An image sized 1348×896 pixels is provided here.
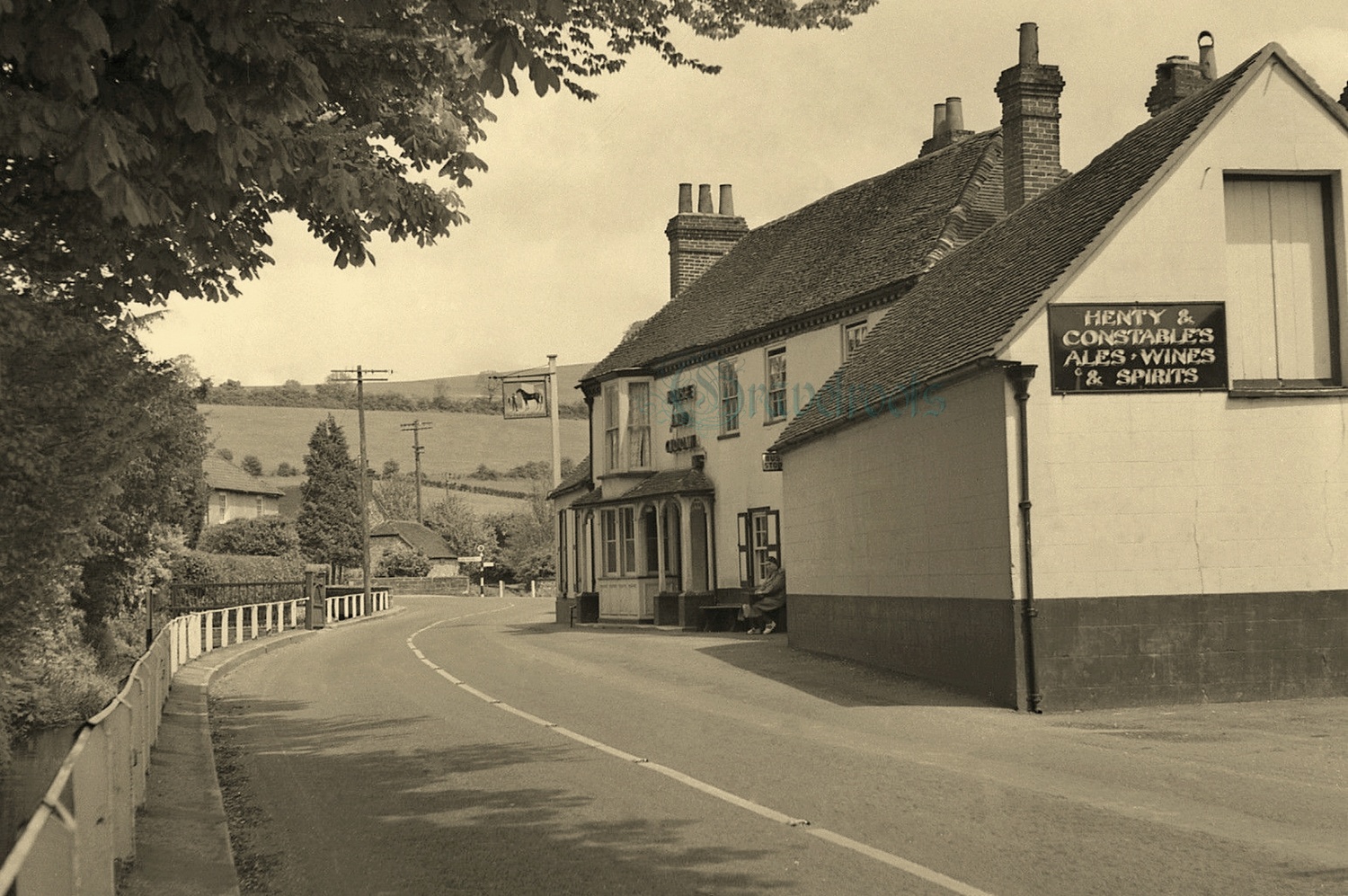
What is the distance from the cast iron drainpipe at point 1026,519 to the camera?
14828mm

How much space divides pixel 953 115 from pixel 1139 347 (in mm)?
19627

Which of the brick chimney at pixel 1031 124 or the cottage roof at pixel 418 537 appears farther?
the cottage roof at pixel 418 537

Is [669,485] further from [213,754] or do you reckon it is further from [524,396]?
[213,754]

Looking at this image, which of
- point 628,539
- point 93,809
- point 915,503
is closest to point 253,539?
point 628,539

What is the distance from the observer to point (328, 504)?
81.6 meters

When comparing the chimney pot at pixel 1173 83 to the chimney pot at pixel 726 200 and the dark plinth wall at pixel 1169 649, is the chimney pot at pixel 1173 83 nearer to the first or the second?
the dark plinth wall at pixel 1169 649

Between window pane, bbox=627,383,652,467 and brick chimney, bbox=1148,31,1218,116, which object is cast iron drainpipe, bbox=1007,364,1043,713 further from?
window pane, bbox=627,383,652,467

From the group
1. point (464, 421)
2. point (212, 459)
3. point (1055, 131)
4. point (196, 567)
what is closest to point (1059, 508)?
point (1055, 131)

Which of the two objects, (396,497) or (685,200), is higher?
(685,200)

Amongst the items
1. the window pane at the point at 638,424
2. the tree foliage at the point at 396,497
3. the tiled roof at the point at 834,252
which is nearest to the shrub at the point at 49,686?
the tiled roof at the point at 834,252

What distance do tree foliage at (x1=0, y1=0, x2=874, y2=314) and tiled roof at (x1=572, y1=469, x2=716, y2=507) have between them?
23.4 meters

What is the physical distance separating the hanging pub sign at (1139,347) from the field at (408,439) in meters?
104

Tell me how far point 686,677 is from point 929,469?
479cm

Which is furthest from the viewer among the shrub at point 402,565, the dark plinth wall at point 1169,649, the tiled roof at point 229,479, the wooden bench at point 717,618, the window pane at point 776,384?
the shrub at point 402,565
